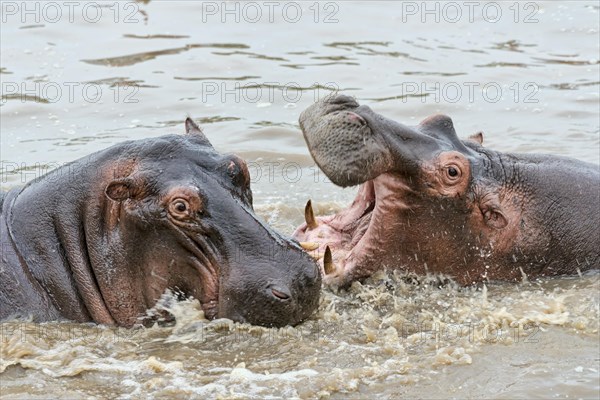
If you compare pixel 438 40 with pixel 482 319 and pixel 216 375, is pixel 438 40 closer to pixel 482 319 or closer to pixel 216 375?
pixel 482 319

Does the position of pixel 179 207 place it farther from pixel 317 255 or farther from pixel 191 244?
pixel 317 255

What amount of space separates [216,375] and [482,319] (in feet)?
5.69

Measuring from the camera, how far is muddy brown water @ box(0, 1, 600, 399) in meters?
6.57

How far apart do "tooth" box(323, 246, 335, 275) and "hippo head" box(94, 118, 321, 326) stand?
2.01 ft

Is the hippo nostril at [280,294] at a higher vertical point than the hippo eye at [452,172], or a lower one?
lower

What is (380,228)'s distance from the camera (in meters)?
7.46

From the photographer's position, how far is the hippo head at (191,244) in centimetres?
653

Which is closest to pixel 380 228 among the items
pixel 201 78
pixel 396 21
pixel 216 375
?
pixel 216 375

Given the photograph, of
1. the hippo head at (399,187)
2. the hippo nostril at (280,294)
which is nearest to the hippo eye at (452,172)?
the hippo head at (399,187)

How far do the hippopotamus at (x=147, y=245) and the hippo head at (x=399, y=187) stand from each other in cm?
72

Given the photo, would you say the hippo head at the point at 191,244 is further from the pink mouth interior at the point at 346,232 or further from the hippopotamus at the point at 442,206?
the pink mouth interior at the point at 346,232

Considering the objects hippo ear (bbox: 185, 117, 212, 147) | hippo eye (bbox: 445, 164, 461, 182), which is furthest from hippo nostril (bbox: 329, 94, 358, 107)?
hippo ear (bbox: 185, 117, 212, 147)

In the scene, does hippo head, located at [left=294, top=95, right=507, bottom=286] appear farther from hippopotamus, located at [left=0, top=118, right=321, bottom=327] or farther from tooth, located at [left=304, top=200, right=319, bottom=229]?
hippopotamus, located at [left=0, top=118, right=321, bottom=327]

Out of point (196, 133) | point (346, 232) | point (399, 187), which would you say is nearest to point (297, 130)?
point (346, 232)
